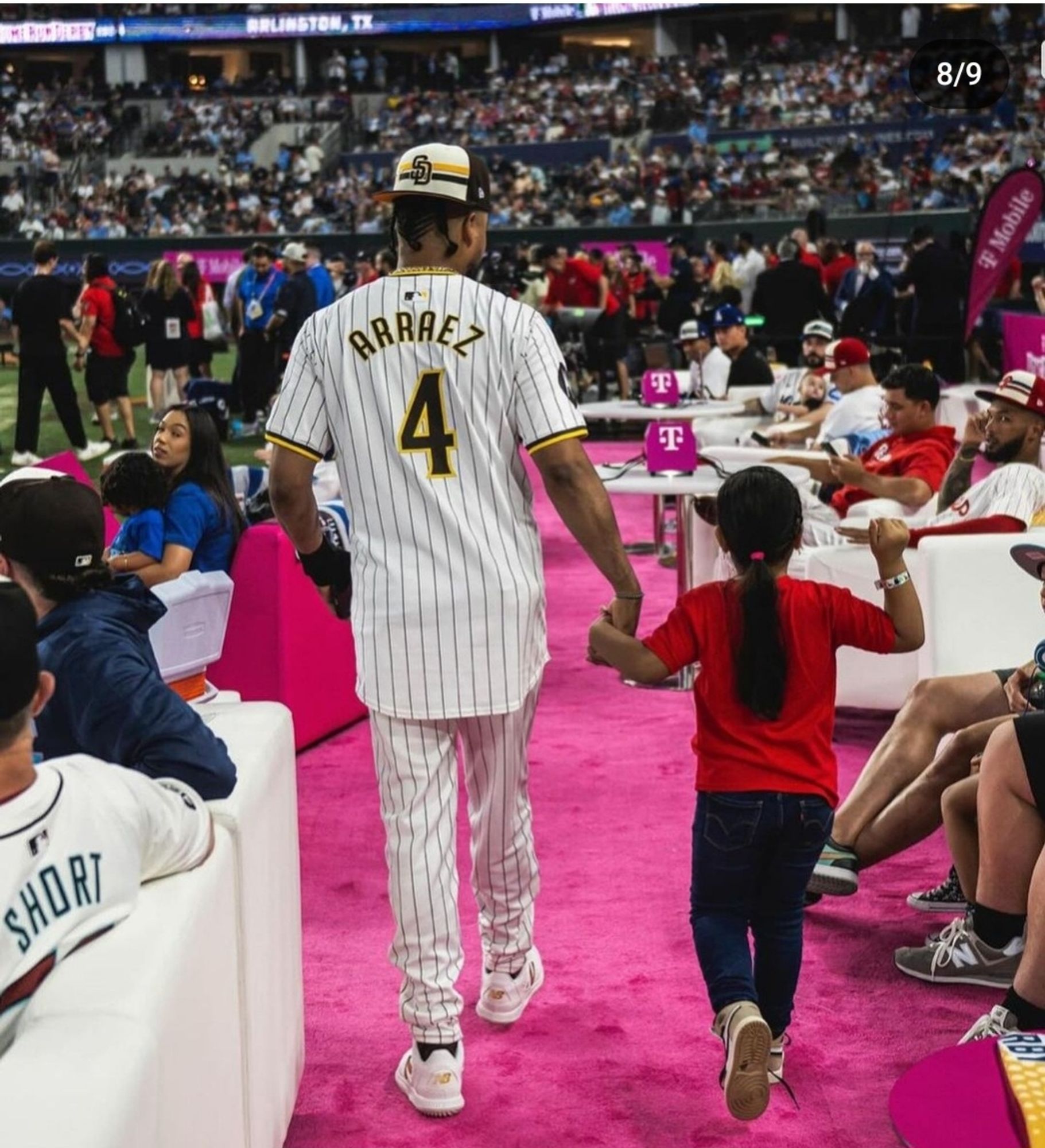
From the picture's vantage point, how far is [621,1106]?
2.89 m

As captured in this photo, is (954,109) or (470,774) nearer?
(470,774)

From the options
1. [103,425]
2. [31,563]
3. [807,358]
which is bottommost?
[103,425]

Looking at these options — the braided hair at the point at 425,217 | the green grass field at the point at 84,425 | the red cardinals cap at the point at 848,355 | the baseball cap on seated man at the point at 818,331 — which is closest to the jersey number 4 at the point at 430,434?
the braided hair at the point at 425,217

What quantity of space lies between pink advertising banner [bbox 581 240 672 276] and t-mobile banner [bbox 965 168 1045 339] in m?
9.46

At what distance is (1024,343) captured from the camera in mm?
11000

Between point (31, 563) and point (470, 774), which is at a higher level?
point (31, 563)

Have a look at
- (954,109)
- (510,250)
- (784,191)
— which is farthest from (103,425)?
(954,109)

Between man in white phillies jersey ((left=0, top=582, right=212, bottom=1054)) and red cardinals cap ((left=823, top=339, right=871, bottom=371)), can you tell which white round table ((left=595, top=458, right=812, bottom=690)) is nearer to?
red cardinals cap ((left=823, top=339, right=871, bottom=371))

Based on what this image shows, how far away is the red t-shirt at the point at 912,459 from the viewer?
5508mm

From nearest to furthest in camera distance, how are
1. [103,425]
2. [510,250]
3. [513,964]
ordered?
[513,964] < [103,425] < [510,250]

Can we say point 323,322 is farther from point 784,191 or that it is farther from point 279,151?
point 279,151

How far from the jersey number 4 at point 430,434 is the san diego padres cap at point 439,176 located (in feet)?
1.08

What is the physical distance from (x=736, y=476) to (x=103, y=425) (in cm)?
985

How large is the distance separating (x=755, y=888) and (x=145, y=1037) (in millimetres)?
1471
